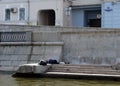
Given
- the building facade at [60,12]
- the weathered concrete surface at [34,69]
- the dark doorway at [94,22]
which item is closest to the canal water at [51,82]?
the weathered concrete surface at [34,69]

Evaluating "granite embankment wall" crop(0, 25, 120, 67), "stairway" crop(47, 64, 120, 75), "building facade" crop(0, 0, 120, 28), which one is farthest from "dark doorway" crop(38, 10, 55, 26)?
"stairway" crop(47, 64, 120, 75)

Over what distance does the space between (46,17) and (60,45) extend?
1308 cm

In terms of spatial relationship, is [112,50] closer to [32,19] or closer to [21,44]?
[21,44]

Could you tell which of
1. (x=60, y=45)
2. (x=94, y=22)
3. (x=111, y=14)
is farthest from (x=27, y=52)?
(x=94, y=22)

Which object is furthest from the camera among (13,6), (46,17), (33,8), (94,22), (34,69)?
(46,17)

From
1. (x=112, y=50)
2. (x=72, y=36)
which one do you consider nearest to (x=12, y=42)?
(x=72, y=36)

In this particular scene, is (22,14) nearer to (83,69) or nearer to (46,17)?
(46,17)

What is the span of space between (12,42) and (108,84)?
9232mm

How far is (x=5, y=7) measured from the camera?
35.8 m

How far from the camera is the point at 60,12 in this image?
33.6 meters

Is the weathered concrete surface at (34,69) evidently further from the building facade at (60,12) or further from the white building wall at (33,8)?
the white building wall at (33,8)

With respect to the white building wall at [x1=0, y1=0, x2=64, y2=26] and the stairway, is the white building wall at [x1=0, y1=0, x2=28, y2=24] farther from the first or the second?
the stairway

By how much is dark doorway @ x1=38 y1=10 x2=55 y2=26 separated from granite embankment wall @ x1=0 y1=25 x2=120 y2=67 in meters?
9.94

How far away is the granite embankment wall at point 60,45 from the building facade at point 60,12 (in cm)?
876
